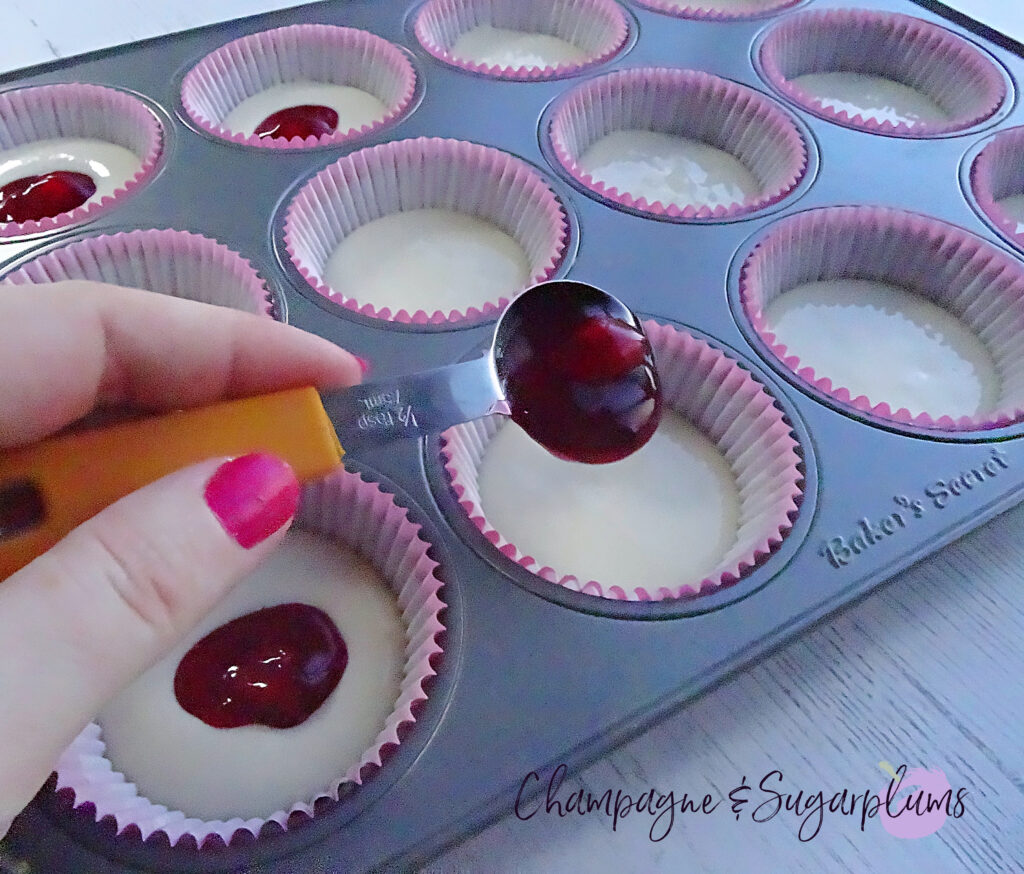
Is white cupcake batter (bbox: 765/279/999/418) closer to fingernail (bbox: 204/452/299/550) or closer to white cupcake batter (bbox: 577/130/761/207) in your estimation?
white cupcake batter (bbox: 577/130/761/207)

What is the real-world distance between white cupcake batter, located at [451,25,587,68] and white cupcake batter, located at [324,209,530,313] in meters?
0.42

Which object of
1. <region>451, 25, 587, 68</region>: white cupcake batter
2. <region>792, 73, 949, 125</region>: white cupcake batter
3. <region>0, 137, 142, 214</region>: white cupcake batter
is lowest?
<region>0, 137, 142, 214</region>: white cupcake batter

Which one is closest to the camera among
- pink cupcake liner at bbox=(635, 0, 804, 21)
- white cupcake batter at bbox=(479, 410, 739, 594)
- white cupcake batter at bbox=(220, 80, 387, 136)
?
white cupcake batter at bbox=(479, 410, 739, 594)

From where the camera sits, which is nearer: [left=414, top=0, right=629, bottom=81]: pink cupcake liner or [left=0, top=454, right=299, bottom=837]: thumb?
[left=0, top=454, right=299, bottom=837]: thumb

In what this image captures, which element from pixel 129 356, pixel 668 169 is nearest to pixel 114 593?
pixel 129 356

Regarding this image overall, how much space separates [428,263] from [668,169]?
0.43 m

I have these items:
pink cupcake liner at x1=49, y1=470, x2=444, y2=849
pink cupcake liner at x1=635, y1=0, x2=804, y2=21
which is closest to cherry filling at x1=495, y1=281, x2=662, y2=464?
pink cupcake liner at x1=49, y1=470, x2=444, y2=849

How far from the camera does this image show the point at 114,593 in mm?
428

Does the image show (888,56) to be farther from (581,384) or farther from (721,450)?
(581,384)

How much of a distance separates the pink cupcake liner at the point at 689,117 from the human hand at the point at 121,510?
2.17 ft

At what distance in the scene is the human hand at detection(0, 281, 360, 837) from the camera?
1.34 ft

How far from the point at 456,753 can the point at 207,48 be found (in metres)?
1.12

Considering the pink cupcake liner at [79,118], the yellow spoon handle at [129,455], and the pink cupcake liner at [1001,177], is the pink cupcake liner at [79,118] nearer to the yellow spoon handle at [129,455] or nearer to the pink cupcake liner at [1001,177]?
the yellow spoon handle at [129,455]

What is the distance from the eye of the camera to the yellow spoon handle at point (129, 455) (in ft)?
1.57
